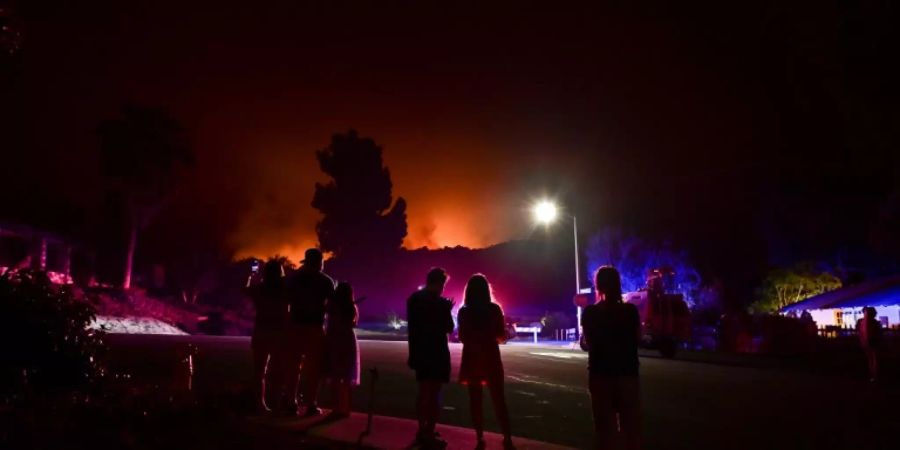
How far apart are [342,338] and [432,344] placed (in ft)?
5.52

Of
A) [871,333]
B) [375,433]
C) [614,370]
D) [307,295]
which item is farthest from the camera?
[871,333]

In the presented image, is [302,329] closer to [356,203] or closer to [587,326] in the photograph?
[587,326]

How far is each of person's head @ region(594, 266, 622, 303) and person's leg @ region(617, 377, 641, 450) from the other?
2.20ft

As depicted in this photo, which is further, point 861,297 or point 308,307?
point 861,297

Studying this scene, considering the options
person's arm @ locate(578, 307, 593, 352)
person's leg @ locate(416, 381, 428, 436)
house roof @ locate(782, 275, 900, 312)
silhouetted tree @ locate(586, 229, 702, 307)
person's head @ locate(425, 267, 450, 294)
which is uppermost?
silhouetted tree @ locate(586, 229, 702, 307)

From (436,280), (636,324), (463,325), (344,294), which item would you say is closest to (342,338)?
(344,294)

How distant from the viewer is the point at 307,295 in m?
8.71

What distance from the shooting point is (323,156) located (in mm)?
63250

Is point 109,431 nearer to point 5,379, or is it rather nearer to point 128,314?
point 5,379

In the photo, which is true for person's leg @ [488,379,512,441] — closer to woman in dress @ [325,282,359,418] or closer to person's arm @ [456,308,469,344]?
person's arm @ [456,308,469,344]

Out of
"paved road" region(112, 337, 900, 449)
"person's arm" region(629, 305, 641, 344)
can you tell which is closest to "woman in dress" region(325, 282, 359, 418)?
"paved road" region(112, 337, 900, 449)

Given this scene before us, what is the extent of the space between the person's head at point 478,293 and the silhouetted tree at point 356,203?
53802mm

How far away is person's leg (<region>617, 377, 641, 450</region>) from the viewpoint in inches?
246

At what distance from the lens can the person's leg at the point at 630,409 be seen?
624cm
